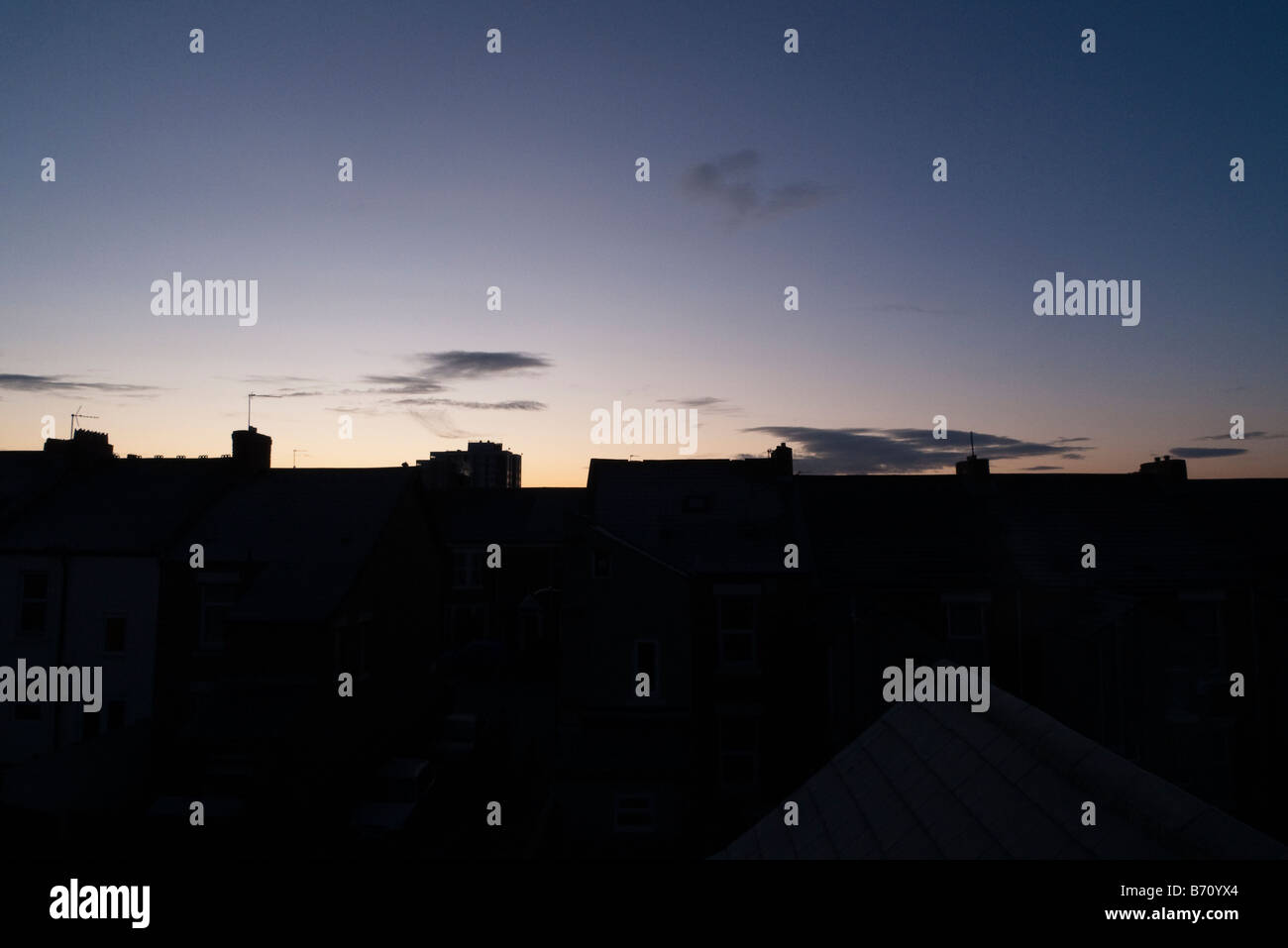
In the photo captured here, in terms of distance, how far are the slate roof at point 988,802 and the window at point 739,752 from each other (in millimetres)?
12371

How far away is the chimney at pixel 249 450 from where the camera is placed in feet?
85.2

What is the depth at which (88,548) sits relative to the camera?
22328 mm

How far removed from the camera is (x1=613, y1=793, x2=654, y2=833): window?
1928 centimetres

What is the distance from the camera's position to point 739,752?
20.3 metres

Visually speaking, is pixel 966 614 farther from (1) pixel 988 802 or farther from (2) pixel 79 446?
(2) pixel 79 446

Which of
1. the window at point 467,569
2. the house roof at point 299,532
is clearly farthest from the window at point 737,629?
the window at point 467,569

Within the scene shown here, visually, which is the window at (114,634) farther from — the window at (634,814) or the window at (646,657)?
the window at (634,814)

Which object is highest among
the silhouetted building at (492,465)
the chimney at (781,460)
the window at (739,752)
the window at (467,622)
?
the silhouetted building at (492,465)

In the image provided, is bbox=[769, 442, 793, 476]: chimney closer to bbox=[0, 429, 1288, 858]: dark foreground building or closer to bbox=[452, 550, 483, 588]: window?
bbox=[0, 429, 1288, 858]: dark foreground building

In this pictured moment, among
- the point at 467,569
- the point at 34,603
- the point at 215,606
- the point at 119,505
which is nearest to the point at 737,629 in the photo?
the point at 215,606

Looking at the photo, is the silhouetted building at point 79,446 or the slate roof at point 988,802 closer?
the slate roof at point 988,802

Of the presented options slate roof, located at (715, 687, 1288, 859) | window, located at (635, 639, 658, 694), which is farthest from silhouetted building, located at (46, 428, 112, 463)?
slate roof, located at (715, 687, 1288, 859)

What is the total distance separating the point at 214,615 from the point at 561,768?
1191 centimetres

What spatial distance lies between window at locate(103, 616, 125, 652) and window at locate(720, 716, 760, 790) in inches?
742
